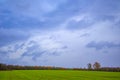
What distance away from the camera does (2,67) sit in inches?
5340

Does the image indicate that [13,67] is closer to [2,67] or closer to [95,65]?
[2,67]

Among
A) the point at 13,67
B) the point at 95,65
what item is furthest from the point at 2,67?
the point at 95,65

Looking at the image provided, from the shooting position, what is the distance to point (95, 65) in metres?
183

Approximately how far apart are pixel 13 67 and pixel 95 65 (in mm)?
70731

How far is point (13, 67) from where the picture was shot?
137 meters

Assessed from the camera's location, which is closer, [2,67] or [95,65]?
[2,67]

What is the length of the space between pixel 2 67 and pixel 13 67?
6.11 m

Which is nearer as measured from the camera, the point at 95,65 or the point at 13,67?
the point at 13,67

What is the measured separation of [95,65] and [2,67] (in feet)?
250
